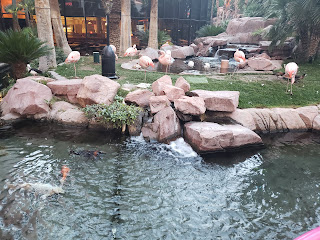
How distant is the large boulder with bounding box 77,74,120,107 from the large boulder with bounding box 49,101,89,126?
0.31 meters

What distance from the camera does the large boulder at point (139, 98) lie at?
6.80 m

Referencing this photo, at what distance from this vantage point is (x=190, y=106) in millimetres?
6238

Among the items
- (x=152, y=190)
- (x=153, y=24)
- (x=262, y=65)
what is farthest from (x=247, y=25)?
(x=152, y=190)

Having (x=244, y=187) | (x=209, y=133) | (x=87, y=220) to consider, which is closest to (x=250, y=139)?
(x=209, y=133)

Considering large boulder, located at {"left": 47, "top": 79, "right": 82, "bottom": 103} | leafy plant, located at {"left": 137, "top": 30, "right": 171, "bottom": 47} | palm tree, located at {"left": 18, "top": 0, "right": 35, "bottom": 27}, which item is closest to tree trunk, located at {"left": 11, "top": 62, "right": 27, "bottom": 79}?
large boulder, located at {"left": 47, "top": 79, "right": 82, "bottom": 103}

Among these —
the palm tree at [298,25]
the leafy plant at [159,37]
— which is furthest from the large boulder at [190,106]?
the leafy plant at [159,37]

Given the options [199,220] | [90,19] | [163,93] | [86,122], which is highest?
[90,19]

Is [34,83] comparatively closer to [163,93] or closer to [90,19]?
[163,93]

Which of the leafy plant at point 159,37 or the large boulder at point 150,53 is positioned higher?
the leafy plant at point 159,37

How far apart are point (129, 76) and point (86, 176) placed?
17.5ft

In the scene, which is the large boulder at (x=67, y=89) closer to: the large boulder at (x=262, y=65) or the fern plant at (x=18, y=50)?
the fern plant at (x=18, y=50)

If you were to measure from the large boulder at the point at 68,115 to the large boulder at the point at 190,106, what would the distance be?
7.67 ft

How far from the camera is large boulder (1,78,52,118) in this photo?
21.9 feet

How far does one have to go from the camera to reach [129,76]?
932cm
